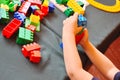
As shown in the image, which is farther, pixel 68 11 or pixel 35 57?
pixel 68 11

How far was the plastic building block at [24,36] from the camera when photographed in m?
0.74

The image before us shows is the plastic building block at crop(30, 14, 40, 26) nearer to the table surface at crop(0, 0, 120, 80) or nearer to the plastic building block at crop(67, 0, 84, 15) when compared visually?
the table surface at crop(0, 0, 120, 80)

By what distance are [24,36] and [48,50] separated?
95mm

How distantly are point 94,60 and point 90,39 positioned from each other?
0.10 metres

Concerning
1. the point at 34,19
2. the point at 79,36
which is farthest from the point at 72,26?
the point at 34,19

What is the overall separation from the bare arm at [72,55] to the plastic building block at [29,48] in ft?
0.31

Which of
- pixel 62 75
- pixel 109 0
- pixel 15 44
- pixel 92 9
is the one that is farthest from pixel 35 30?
pixel 109 0

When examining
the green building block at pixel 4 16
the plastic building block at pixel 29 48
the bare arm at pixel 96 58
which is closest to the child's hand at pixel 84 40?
the bare arm at pixel 96 58

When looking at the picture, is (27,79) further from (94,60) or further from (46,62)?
(94,60)

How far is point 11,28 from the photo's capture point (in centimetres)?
77

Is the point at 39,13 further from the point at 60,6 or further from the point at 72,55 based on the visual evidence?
the point at 72,55

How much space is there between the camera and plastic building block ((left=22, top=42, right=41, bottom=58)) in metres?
0.71

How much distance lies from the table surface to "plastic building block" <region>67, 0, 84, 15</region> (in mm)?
46

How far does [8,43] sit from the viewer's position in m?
0.75
